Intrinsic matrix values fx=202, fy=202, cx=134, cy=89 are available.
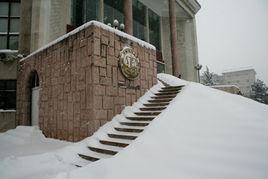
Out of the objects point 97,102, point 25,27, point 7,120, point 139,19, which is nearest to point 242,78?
point 139,19

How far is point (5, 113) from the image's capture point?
10469 millimetres

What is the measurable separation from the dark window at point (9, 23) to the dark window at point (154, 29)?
37.0 feet

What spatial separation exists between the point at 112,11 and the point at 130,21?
4774 millimetres

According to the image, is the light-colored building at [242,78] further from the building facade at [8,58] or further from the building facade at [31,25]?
the building facade at [8,58]

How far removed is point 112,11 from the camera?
1516 cm

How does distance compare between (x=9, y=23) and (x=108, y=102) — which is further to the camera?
(x=9, y=23)

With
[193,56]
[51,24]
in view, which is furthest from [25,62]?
[193,56]

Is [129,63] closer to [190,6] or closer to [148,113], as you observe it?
[148,113]

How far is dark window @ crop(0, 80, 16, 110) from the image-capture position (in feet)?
35.3

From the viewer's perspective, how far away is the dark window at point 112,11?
14.5 meters

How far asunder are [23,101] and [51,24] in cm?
458

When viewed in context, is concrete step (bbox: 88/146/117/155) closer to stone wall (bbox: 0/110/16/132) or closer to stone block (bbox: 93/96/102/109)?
stone block (bbox: 93/96/102/109)

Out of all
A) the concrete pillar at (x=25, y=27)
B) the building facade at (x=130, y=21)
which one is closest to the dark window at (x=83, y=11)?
the building facade at (x=130, y=21)

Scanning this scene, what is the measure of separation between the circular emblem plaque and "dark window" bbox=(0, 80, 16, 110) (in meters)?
7.20
